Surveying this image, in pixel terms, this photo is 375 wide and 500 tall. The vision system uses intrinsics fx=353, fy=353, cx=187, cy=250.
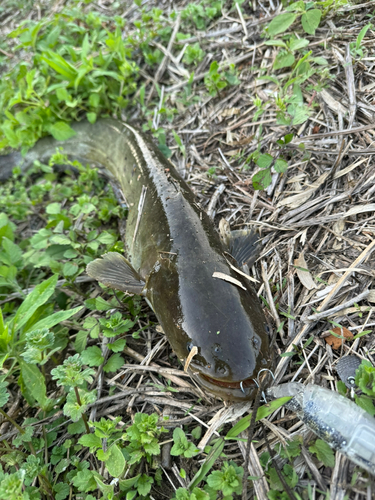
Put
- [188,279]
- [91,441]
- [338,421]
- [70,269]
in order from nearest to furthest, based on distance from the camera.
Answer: [338,421], [91,441], [188,279], [70,269]

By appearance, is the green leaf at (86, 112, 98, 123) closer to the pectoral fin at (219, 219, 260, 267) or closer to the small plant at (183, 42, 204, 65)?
the small plant at (183, 42, 204, 65)

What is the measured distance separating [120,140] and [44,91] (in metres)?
1.24

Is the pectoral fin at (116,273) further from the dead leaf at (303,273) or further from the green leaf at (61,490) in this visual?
the green leaf at (61,490)

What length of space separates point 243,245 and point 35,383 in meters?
1.88

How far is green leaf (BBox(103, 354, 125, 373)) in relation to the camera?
2.65 metres

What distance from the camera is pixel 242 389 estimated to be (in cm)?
210

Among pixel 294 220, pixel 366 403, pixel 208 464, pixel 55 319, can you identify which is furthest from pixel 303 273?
pixel 55 319

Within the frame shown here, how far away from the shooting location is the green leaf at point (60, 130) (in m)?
4.54

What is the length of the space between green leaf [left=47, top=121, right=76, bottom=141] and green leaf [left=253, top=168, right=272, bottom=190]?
9.22ft

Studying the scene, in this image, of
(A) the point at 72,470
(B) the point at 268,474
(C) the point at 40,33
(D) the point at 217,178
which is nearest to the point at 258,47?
(D) the point at 217,178

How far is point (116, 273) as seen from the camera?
9.84 ft

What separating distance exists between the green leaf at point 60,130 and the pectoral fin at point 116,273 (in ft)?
7.42

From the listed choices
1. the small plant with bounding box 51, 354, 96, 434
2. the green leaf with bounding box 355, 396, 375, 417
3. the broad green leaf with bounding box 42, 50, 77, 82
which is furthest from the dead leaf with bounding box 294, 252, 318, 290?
the broad green leaf with bounding box 42, 50, 77, 82

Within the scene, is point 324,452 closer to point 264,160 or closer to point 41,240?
point 264,160
